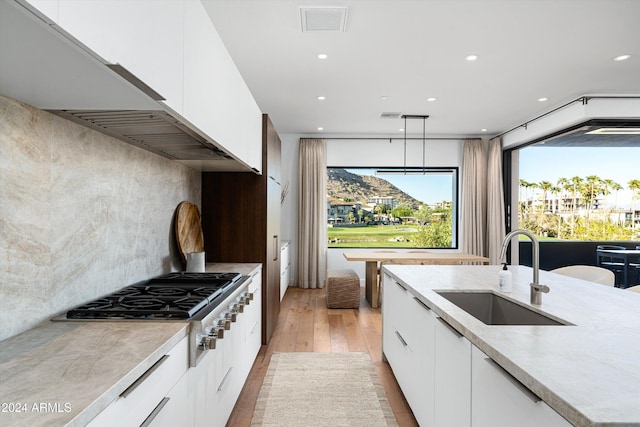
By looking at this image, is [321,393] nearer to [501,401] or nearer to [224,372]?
[224,372]

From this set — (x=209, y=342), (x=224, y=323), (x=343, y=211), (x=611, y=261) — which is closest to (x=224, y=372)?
(x=224, y=323)

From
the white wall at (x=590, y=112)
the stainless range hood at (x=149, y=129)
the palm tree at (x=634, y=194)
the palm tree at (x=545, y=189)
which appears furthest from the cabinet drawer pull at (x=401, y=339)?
the palm tree at (x=634, y=194)

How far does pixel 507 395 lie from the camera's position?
3.30ft

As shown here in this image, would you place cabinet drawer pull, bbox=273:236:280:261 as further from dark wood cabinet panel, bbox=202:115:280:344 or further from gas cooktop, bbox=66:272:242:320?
gas cooktop, bbox=66:272:242:320

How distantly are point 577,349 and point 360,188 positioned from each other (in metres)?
5.75

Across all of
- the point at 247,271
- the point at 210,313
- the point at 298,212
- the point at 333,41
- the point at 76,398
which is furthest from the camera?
the point at 298,212

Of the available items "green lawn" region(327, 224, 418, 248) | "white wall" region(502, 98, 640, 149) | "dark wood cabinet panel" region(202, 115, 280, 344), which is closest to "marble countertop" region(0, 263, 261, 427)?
"dark wood cabinet panel" region(202, 115, 280, 344)

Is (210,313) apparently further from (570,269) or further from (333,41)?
(570,269)

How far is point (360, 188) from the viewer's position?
6.73 m

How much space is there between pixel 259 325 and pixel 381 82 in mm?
2767

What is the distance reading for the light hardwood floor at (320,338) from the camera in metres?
2.24

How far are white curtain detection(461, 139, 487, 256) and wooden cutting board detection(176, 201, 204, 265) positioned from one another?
16.0 feet

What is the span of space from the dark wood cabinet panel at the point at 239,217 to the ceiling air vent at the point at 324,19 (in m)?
Answer: 0.85

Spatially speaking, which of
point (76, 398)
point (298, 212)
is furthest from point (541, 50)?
point (298, 212)
